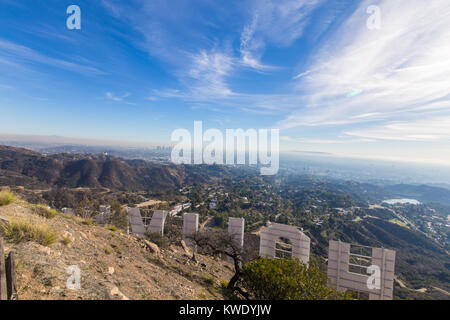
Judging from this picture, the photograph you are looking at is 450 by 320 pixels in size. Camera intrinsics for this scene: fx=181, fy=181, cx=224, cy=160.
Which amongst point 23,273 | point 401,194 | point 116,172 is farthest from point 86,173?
point 401,194

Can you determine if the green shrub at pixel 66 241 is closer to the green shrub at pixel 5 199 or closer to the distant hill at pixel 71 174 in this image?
the green shrub at pixel 5 199

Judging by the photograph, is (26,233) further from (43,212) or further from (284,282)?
(284,282)

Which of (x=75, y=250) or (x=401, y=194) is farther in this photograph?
(x=401, y=194)

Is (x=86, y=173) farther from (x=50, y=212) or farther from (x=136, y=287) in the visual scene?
(x=136, y=287)

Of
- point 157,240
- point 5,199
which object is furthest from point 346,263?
point 5,199

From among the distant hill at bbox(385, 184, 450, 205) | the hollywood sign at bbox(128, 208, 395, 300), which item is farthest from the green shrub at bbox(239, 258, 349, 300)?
the distant hill at bbox(385, 184, 450, 205)

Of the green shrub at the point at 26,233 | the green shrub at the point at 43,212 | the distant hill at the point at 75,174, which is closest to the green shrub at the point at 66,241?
the green shrub at the point at 26,233
